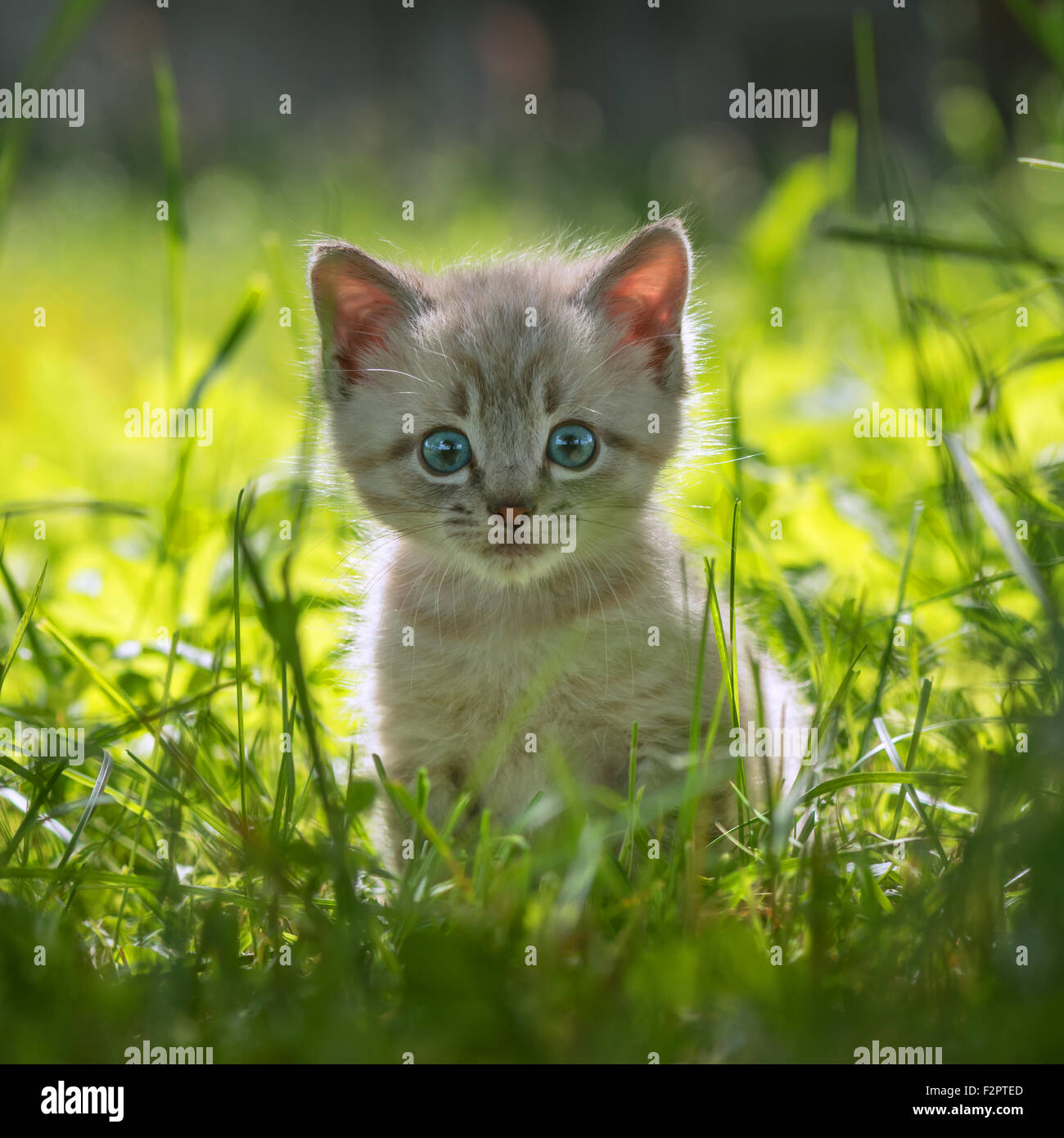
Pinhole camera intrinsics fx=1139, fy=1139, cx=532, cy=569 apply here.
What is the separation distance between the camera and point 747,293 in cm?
502

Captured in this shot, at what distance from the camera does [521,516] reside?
2139 mm

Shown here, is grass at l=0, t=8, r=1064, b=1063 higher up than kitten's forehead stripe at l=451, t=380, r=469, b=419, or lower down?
lower down

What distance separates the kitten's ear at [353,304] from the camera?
7.59ft

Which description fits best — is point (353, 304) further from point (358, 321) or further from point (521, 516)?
point (521, 516)

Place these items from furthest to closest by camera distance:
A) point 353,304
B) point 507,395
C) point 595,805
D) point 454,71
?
point 454,71
point 353,304
point 507,395
point 595,805

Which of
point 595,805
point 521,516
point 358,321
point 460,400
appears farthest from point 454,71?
point 595,805

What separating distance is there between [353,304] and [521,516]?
65 centimetres

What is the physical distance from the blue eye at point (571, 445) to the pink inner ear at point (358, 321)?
1.56 ft

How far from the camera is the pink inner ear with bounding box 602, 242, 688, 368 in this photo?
2375 millimetres

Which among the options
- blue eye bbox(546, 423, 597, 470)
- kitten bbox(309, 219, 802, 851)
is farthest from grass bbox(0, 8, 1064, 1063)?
blue eye bbox(546, 423, 597, 470)

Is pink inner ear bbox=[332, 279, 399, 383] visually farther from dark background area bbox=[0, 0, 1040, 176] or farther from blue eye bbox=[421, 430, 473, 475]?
dark background area bbox=[0, 0, 1040, 176]

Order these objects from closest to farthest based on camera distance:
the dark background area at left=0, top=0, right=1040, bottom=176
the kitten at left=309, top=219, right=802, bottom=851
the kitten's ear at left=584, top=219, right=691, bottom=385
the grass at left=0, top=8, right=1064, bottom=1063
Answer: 1. the grass at left=0, top=8, right=1064, bottom=1063
2. the kitten at left=309, top=219, right=802, bottom=851
3. the kitten's ear at left=584, top=219, right=691, bottom=385
4. the dark background area at left=0, top=0, right=1040, bottom=176

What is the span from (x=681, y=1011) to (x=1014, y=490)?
4.23ft

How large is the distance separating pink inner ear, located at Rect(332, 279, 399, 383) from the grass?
0.23m
